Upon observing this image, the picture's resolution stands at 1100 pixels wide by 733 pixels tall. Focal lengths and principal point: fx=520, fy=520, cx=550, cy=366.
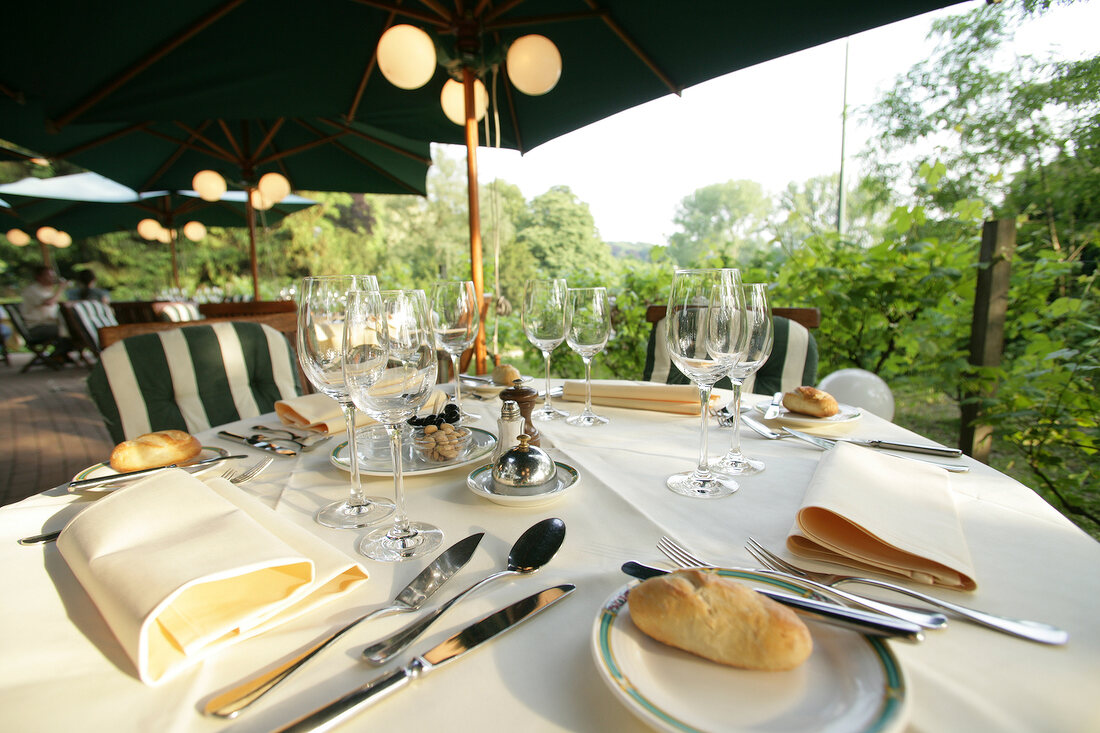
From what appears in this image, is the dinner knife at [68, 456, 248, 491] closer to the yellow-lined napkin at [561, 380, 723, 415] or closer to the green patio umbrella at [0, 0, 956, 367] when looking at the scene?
the yellow-lined napkin at [561, 380, 723, 415]

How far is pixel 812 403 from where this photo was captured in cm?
128

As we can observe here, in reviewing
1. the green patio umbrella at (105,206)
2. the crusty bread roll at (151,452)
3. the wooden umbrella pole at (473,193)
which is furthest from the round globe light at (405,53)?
the green patio umbrella at (105,206)

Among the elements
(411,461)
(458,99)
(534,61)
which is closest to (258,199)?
(458,99)

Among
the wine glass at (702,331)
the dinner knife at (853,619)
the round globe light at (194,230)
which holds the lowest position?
the dinner knife at (853,619)

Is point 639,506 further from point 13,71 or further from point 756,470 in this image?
point 13,71

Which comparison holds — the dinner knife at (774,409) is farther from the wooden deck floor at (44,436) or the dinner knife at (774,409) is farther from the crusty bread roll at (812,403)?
the wooden deck floor at (44,436)

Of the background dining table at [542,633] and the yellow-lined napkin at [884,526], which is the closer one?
the background dining table at [542,633]

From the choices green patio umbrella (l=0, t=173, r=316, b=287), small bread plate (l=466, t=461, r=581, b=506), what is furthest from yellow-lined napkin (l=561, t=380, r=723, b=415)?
green patio umbrella (l=0, t=173, r=316, b=287)

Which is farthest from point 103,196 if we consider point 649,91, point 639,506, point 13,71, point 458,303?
point 639,506

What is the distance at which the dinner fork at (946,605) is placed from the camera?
1.68 feet

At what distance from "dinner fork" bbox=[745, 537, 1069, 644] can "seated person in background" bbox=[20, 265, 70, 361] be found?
38.3 ft

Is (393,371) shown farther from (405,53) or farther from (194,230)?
(194,230)

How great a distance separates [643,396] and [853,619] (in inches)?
41.0

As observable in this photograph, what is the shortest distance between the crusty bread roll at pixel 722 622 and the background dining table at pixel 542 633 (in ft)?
0.18
